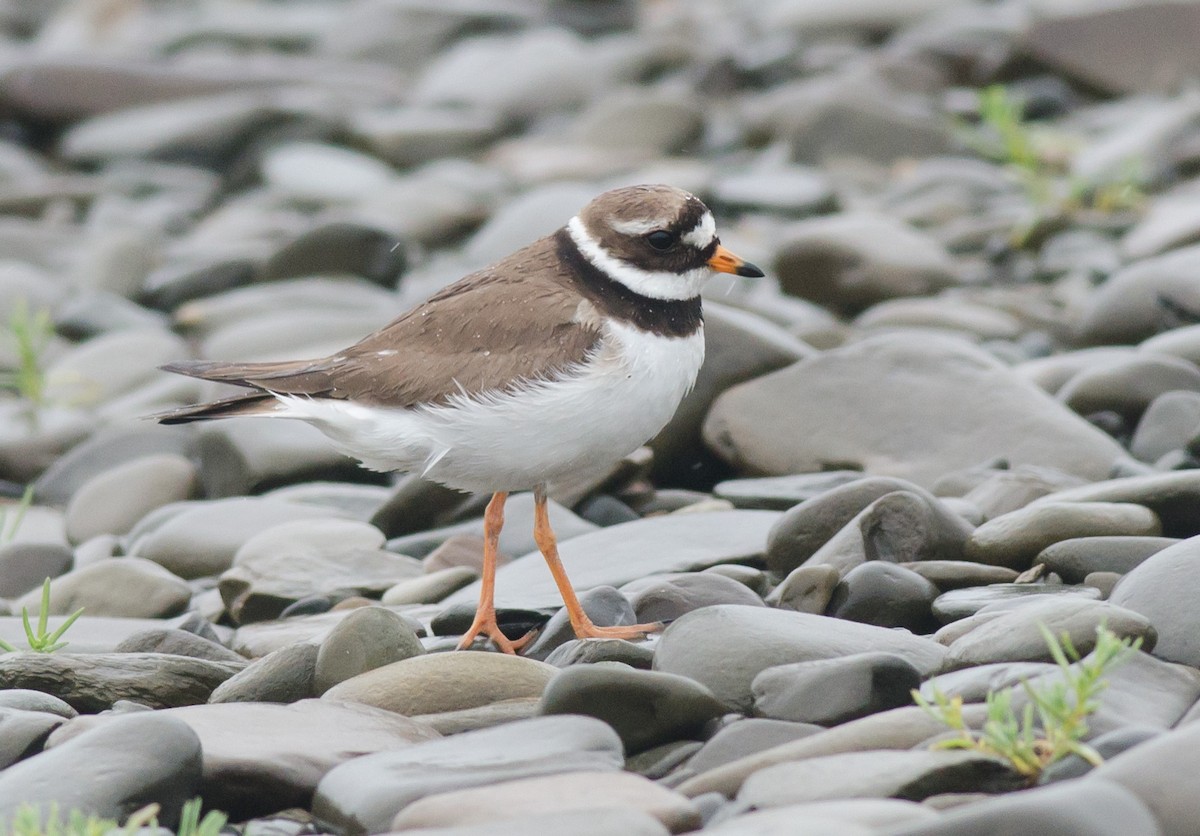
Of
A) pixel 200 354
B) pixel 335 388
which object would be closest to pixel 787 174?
pixel 200 354

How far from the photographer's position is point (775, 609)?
175 inches

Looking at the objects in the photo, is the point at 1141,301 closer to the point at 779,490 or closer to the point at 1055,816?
the point at 779,490

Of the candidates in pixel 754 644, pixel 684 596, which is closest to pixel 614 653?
pixel 754 644

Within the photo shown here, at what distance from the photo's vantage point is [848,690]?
3.92m

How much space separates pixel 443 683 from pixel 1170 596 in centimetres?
204

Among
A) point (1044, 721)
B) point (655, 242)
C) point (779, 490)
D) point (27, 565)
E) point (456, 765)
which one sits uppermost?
point (655, 242)

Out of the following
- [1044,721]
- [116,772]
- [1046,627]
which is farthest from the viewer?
[1046,627]

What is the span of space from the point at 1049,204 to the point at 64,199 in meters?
8.48

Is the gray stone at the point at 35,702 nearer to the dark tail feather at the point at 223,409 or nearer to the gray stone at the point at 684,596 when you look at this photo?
the dark tail feather at the point at 223,409

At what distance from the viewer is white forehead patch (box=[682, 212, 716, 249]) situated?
5.23 m

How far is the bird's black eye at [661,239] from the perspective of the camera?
5.20 m

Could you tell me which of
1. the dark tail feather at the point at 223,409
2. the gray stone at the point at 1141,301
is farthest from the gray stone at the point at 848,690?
the gray stone at the point at 1141,301

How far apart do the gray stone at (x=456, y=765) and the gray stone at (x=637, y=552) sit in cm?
160

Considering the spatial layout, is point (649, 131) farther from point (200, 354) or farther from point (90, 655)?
point (90, 655)
